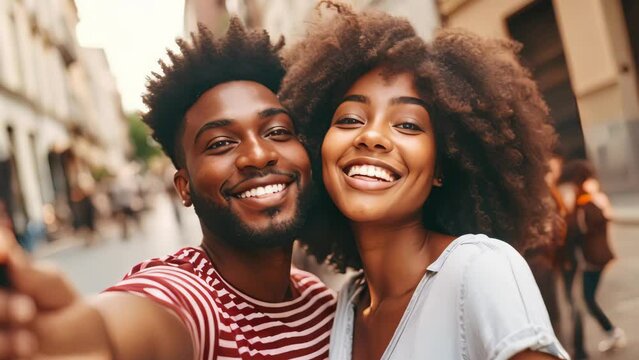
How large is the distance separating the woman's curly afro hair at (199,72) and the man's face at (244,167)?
48 mm

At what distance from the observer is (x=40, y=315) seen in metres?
0.87

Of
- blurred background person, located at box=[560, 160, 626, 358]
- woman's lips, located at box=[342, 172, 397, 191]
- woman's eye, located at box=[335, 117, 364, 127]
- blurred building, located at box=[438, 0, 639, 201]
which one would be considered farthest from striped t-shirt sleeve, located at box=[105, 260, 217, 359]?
blurred background person, located at box=[560, 160, 626, 358]

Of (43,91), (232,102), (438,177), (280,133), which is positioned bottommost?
(438,177)

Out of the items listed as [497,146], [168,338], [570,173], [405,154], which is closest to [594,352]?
[570,173]

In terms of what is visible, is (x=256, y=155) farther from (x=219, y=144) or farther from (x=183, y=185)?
(x=183, y=185)

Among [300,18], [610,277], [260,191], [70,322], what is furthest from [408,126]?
[610,277]

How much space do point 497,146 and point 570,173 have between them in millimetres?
1661

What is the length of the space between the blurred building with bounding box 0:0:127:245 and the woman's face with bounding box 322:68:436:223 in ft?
2.72

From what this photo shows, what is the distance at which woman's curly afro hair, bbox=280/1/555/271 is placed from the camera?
195cm

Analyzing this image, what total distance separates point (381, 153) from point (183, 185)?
74 cm

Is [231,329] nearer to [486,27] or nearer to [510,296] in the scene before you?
[510,296]

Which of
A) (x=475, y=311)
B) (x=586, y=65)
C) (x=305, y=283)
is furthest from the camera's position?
(x=586, y=65)

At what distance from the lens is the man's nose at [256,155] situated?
6.48 ft

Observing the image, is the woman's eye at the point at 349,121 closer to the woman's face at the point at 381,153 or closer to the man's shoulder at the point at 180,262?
the woman's face at the point at 381,153
